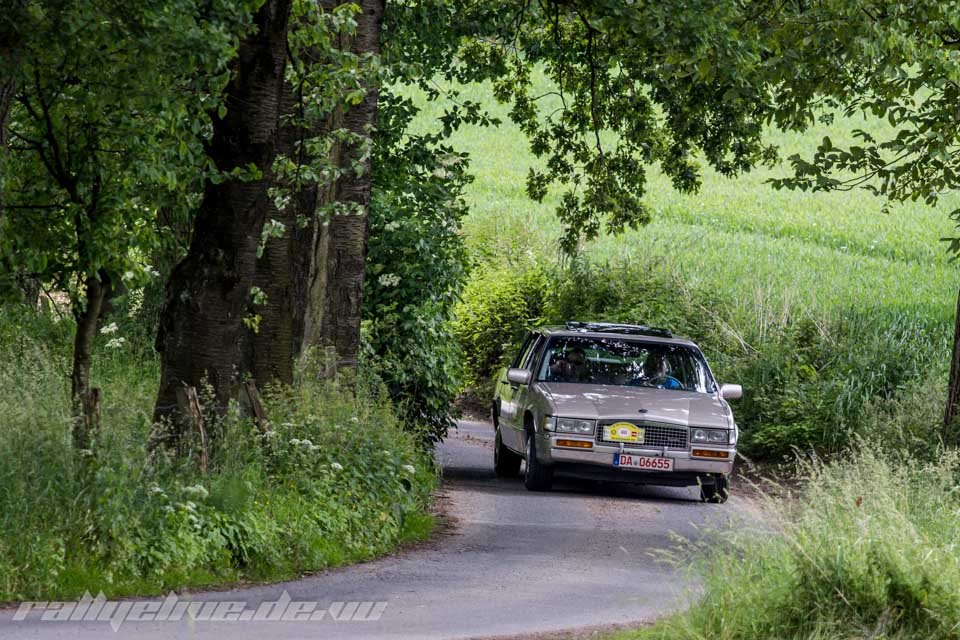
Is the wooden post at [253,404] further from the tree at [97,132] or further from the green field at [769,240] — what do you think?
the green field at [769,240]

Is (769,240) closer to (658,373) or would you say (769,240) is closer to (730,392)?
(658,373)

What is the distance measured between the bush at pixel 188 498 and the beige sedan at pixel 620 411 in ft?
8.82

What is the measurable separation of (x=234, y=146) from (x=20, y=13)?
2129mm

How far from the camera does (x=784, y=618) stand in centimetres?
809

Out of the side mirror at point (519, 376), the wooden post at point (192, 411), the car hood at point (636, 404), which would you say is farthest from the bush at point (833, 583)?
the side mirror at point (519, 376)

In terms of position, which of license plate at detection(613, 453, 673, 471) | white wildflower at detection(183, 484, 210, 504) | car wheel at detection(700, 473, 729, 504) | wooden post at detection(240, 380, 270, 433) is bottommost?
car wheel at detection(700, 473, 729, 504)

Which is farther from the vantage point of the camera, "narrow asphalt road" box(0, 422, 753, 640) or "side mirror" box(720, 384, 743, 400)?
"side mirror" box(720, 384, 743, 400)

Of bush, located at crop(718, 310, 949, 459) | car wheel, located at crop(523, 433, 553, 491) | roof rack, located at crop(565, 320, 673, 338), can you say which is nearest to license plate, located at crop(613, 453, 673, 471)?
car wheel, located at crop(523, 433, 553, 491)

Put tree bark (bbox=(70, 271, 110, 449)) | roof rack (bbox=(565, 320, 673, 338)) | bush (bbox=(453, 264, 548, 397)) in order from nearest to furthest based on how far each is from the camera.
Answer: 1. tree bark (bbox=(70, 271, 110, 449))
2. roof rack (bbox=(565, 320, 673, 338))
3. bush (bbox=(453, 264, 548, 397))

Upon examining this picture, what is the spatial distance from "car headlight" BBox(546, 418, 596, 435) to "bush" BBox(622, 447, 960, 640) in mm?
7000

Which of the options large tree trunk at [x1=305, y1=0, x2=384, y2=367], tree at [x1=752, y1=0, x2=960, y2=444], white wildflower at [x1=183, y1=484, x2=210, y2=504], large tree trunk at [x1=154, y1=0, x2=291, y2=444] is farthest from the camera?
large tree trunk at [x1=305, y1=0, x2=384, y2=367]

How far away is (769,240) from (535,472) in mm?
23959

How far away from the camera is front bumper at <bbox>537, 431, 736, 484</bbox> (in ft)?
52.3

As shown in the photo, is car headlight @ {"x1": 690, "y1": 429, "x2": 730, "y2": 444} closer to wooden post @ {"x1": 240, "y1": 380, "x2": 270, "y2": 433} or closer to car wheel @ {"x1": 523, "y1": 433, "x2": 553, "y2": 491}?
car wheel @ {"x1": 523, "y1": 433, "x2": 553, "y2": 491}
